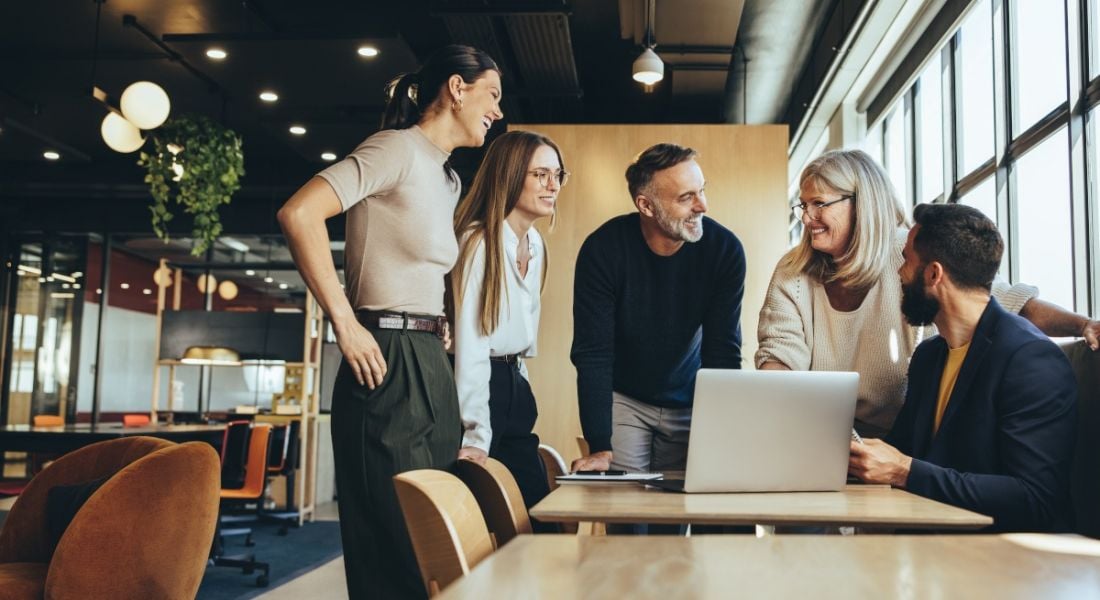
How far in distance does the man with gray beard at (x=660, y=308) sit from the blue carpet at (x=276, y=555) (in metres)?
3.49

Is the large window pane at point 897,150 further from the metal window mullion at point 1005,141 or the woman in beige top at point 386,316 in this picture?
the woman in beige top at point 386,316

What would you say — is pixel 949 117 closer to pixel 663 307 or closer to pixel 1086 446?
pixel 663 307

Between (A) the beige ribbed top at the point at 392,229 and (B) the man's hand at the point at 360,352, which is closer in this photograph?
(B) the man's hand at the point at 360,352

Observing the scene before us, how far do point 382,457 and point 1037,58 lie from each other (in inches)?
163

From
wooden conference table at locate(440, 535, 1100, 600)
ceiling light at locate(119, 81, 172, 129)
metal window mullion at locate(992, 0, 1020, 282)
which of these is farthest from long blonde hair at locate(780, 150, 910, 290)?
ceiling light at locate(119, 81, 172, 129)

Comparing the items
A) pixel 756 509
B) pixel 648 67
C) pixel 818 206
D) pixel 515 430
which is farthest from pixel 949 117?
pixel 756 509

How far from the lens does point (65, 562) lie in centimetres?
261

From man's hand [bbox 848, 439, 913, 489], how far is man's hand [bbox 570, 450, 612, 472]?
0.58 meters

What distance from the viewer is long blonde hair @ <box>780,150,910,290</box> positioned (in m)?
2.51

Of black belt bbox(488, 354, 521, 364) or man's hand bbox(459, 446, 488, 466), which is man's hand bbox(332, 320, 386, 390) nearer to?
man's hand bbox(459, 446, 488, 466)

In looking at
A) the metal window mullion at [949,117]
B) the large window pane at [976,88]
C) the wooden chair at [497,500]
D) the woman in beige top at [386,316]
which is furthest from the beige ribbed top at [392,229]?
the metal window mullion at [949,117]

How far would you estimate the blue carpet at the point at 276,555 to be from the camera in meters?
5.61

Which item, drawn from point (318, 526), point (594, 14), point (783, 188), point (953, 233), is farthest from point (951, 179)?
point (318, 526)

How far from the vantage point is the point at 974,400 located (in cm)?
211
